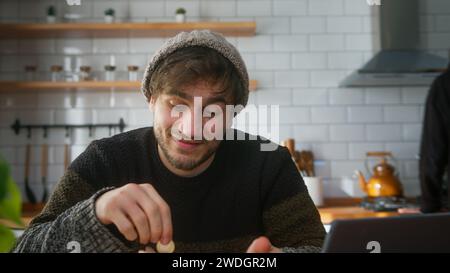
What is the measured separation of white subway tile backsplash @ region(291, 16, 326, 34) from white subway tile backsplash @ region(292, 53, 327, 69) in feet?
0.27

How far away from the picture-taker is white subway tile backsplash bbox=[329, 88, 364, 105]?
158cm

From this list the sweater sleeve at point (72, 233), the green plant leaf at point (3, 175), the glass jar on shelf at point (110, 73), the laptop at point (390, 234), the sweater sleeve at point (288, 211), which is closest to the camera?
the green plant leaf at point (3, 175)

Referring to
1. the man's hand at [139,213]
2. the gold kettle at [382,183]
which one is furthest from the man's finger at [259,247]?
the gold kettle at [382,183]

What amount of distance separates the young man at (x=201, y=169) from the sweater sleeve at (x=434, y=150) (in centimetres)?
78

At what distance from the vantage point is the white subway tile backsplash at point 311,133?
1.57 meters

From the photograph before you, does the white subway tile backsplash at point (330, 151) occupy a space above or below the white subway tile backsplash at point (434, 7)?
below

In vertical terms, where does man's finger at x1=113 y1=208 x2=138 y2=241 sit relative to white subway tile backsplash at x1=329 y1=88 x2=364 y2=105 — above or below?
below

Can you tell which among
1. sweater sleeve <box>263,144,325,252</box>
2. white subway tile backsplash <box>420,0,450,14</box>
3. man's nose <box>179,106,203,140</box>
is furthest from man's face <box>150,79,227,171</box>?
white subway tile backsplash <box>420,0,450,14</box>

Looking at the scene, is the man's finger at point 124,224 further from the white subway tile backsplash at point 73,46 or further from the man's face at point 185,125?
the white subway tile backsplash at point 73,46

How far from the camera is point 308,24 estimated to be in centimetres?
156

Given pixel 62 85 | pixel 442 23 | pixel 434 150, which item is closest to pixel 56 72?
pixel 62 85

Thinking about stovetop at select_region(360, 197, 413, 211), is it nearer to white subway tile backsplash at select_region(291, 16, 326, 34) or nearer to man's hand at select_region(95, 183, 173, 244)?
white subway tile backsplash at select_region(291, 16, 326, 34)

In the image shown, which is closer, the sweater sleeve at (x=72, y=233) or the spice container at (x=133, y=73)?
the sweater sleeve at (x=72, y=233)

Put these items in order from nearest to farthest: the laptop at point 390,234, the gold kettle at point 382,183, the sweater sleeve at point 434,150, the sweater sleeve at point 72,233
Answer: the laptop at point 390,234 < the sweater sleeve at point 72,233 < the sweater sleeve at point 434,150 < the gold kettle at point 382,183
